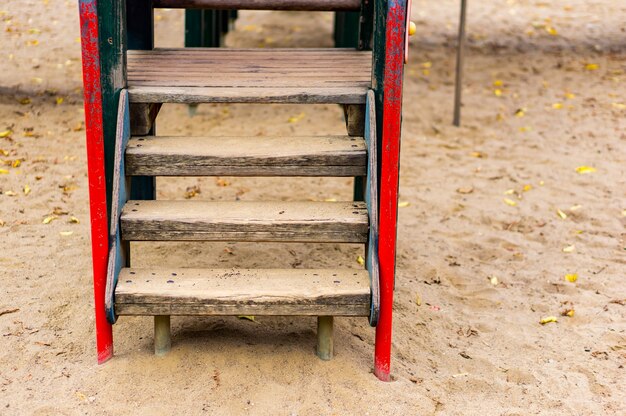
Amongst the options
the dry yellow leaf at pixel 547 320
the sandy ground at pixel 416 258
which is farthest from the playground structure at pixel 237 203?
the dry yellow leaf at pixel 547 320

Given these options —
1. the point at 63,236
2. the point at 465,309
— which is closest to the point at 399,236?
the point at 465,309

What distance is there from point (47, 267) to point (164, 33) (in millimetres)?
5749

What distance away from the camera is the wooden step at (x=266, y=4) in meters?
4.78

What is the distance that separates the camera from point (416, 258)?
4980 mm

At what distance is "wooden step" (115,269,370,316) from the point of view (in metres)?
3.35

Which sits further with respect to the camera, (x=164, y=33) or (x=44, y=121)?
(x=164, y=33)

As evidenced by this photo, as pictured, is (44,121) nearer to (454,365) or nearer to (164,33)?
(164,33)

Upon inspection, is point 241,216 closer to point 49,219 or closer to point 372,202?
point 372,202

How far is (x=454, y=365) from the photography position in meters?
3.79

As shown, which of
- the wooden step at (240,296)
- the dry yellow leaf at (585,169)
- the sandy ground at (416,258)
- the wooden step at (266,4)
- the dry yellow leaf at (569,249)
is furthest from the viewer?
the dry yellow leaf at (585,169)

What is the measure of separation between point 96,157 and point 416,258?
7.27ft

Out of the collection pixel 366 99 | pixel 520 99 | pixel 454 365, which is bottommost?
pixel 454 365

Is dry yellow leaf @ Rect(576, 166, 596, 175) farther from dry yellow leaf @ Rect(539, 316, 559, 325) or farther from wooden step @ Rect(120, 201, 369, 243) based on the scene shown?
wooden step @ Rect(120, 201, 369, 243)

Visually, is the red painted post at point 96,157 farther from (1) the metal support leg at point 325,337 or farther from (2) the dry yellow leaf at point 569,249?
(2) the dry yellow leaf at point 569,249
